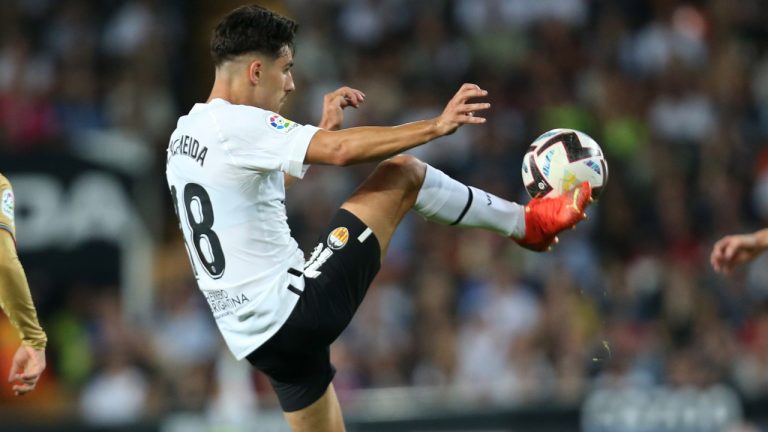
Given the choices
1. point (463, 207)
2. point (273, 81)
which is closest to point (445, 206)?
point (463, 207)

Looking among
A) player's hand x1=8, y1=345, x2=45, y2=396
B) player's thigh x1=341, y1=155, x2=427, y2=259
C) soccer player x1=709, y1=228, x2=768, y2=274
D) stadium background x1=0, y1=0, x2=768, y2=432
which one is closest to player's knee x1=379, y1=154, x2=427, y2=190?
player's thigh x1=341, y1=155, x2=427, y2=259

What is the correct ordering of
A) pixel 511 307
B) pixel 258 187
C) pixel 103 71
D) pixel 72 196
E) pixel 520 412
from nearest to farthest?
1. pixel 258 187
2. pixel 520 412
3. pixel 511 307
4. pixel 72 196
5. pixel 103 71

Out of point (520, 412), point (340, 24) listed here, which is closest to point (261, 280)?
point (520, 412)

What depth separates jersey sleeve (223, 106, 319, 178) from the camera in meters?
5.73

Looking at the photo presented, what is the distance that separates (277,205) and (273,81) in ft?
1.78

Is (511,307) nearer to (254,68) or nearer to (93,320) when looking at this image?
(93,320)

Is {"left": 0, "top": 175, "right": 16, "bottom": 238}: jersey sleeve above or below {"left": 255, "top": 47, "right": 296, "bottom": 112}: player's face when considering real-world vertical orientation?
below

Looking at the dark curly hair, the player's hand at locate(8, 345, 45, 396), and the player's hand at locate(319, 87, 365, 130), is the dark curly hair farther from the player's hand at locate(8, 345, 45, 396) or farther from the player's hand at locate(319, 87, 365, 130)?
the player's hand at locate(8, 345, 45, 396)

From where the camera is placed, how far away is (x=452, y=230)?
12.1m

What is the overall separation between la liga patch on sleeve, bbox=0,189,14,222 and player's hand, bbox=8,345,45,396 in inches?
23.4

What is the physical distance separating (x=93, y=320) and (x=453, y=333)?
10.8ft

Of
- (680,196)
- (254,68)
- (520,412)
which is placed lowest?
(520,412)

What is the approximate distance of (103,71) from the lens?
14.4 metres

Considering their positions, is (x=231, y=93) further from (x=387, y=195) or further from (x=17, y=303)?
(x=17, y=303)
